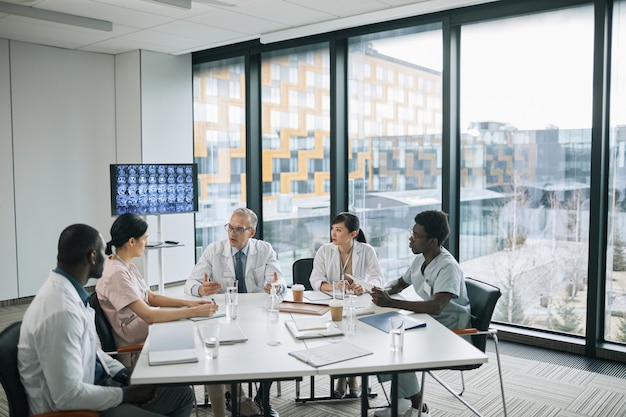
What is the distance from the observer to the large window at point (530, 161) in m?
4.73

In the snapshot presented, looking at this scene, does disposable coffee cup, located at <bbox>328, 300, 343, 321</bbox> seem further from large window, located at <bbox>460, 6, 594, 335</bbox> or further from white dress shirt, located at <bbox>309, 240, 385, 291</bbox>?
large window, located at <bbox>460, 6, 594, 335</bbox>

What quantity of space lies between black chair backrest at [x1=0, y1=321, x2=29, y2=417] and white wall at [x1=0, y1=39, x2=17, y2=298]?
469 centimetres

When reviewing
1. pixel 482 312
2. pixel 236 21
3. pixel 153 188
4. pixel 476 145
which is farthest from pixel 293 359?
pixel 153 188

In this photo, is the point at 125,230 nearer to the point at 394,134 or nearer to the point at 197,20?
the point at 197,20

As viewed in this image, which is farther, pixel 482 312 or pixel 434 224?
pixel 434 224

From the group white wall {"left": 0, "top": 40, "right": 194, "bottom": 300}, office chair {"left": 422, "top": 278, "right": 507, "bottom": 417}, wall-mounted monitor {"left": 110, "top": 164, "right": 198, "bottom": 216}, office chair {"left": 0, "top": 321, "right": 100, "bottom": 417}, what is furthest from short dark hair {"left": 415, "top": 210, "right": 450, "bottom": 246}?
white wall {"left": 0, "top": 40, "right": 194, "bottom": 300}

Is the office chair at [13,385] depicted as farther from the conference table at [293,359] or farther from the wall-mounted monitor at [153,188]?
the wall-mounted monitor at [153,188]

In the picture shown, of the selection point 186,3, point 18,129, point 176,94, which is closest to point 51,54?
point 18,129

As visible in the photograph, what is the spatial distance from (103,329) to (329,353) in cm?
126

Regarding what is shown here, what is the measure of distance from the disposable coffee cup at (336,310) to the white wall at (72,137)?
465 cm

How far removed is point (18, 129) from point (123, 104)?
1241 mm

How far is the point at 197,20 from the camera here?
5.57 metres

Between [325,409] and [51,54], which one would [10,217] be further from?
[325,409]

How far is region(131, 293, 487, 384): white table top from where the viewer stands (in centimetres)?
231
